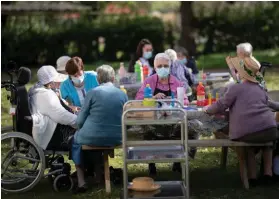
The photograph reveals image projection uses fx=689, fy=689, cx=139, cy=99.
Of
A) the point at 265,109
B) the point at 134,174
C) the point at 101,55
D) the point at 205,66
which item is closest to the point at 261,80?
the point at 265,109

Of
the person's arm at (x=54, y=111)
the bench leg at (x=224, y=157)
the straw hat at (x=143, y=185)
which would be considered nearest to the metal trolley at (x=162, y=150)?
the straw hat at (x=143, y=185)

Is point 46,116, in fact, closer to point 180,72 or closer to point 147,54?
point 180,72

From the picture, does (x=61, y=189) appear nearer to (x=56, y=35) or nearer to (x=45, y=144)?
(x=45, y=144)

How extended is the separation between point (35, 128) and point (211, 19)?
1671cm

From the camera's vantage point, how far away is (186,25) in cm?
2181

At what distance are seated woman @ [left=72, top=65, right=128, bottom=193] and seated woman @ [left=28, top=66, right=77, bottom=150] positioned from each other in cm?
23

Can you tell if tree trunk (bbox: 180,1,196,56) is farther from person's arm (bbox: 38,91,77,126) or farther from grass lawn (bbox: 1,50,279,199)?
person's arm (bbox: 38,91,77,126)

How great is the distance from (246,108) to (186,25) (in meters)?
15.5

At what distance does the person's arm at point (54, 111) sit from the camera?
6.66 meters

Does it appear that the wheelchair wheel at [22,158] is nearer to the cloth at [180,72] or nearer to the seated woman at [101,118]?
the seated woman at [101,118]

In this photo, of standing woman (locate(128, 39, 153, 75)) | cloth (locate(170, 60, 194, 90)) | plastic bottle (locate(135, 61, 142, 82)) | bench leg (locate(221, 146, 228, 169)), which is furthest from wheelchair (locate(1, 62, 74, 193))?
standing woman (locate(128, 39, 153, 75))

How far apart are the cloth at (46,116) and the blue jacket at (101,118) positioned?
0.75 ft

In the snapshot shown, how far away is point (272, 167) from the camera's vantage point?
273 inches

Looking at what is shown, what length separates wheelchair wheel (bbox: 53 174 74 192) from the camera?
6.71 metres
